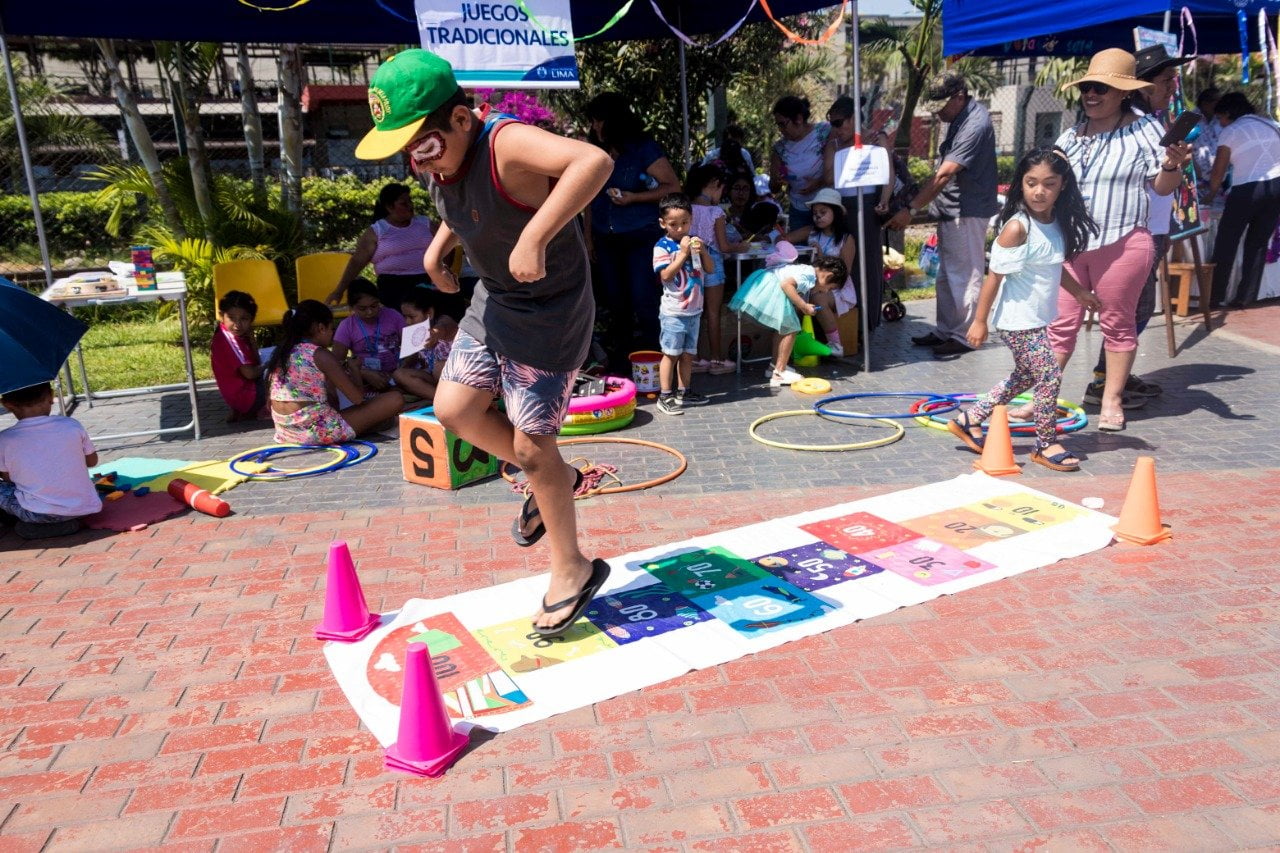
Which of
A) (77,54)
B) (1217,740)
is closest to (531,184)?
(1217,740)

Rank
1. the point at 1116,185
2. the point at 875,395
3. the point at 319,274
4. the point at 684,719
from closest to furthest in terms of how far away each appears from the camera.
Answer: the point at 684,719
the point at 1116,185
the point at 875,395
the point at 319,274

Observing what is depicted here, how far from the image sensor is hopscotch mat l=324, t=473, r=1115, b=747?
357cm

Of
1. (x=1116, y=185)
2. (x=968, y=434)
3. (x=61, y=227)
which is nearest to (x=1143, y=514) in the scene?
(x=968, y=434)

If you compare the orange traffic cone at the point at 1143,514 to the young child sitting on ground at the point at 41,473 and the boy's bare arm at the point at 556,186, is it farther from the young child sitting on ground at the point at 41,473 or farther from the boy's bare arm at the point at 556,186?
the young child sitting on ground at the point at 41,473

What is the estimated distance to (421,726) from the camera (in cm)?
305

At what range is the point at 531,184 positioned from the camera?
334 centimetres

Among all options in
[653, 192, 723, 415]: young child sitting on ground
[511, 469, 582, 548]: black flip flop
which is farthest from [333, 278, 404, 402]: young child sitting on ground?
[511, 469, 582, 548]: black flip flop

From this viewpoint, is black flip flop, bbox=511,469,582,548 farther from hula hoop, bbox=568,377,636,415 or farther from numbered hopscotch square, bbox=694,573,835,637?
hula hoop, bbox=568,377,636,415

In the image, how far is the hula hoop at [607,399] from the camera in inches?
270

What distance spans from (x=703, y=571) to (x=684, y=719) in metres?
1.19

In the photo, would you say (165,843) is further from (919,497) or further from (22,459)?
(919,497)

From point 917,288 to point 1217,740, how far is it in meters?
10.6

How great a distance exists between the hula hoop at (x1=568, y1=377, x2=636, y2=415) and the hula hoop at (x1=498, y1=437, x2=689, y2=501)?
23cm

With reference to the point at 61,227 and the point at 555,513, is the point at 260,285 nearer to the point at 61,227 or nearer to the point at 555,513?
the point at 555,513
